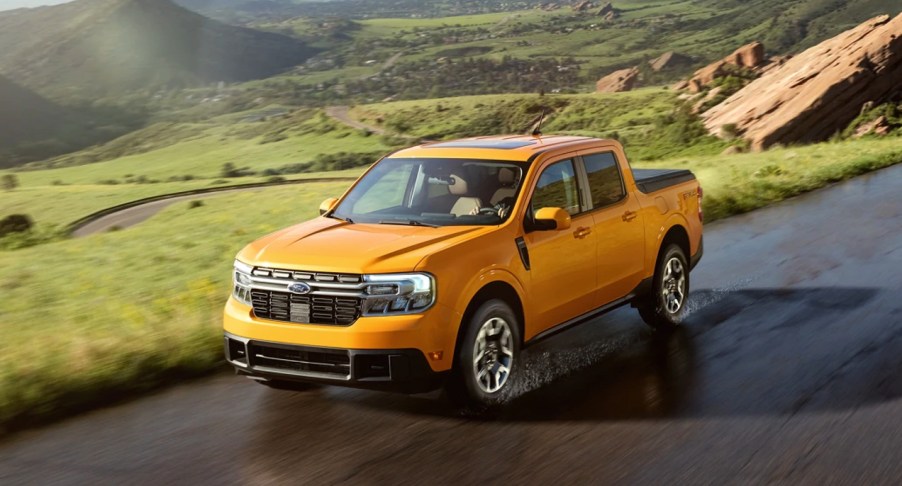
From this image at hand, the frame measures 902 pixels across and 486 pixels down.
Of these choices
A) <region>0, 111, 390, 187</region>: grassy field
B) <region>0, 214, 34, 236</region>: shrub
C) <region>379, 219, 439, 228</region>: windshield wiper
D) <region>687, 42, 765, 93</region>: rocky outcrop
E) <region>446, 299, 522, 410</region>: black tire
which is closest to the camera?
<region>446, 299, 522, 410</region>: black tire

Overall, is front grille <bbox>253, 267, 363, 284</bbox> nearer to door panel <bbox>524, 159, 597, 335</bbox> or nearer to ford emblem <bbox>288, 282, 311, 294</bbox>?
ford emblem <bbox>288, 282, 311, 294</bbox>

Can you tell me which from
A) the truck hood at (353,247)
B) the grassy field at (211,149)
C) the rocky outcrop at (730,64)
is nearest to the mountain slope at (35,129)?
the grassy field at (211,149)

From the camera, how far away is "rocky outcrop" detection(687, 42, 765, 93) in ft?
318

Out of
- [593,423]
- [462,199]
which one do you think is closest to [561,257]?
[462,199]

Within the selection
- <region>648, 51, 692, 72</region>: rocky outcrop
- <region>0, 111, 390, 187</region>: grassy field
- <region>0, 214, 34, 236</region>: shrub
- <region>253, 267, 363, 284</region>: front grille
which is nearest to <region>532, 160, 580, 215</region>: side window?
<region>253, 267, 363, 284</region>: front grille

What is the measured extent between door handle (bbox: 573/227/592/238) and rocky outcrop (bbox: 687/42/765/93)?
90095 mm

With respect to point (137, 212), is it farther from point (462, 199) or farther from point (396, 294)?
point (396, 294)

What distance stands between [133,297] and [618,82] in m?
139

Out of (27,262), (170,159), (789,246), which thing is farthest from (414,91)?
(789,246)

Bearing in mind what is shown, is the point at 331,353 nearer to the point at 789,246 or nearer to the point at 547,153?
the point at 547,153

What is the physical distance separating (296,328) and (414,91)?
566 ft

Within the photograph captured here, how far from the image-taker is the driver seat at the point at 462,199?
22.5 ft

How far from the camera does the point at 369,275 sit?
5797mm

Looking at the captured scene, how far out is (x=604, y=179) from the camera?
25.4 feet
